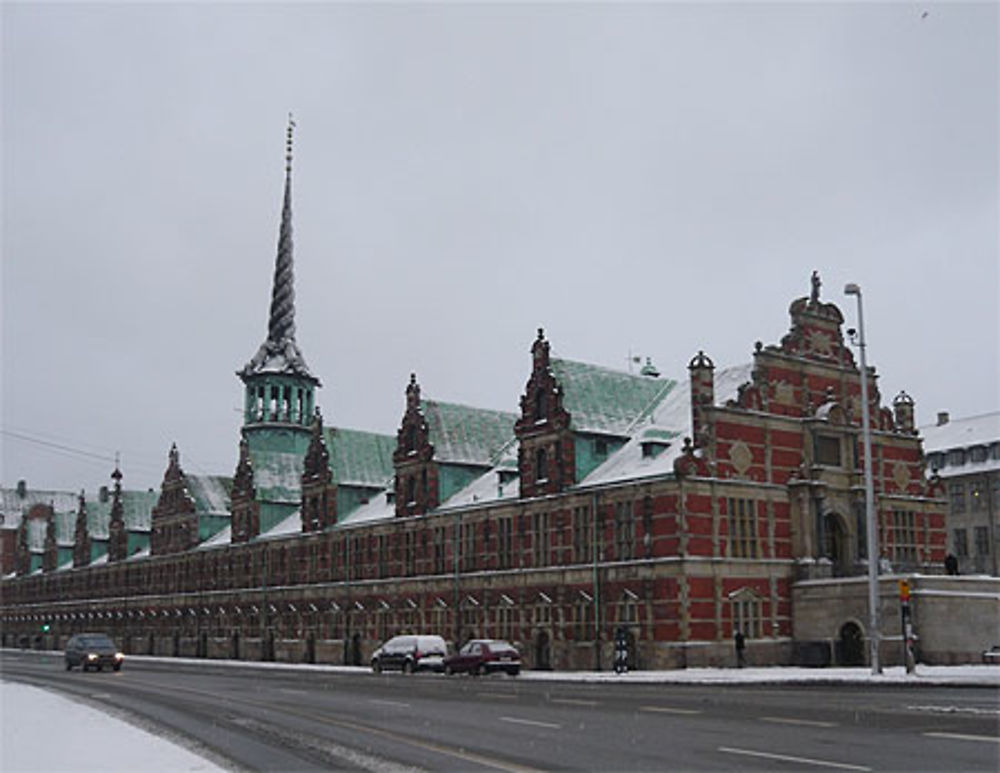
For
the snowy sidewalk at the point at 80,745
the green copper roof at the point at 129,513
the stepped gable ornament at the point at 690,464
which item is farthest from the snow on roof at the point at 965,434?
the snowy sidewalk at the point at 80,745

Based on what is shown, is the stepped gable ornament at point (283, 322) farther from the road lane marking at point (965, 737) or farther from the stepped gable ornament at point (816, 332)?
the road lane marking at point (965, 737)

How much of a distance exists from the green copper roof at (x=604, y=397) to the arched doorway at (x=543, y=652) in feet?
34.2

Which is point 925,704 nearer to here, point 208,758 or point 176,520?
point 208,758

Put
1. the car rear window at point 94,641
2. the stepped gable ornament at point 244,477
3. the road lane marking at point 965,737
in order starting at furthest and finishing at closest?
the stepped gable ornament at point 244,477, the car rear window at point 94,641, the road lane marking at point 965,737

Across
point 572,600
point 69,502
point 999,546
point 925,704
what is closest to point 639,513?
point 572,600

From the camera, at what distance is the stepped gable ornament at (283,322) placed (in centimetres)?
9719

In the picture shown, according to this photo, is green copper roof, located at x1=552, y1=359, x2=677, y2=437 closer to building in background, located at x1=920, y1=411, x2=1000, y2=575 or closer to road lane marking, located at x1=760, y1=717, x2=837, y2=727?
building in background, located at x1=920, y1=411, x2=1000, y2=575

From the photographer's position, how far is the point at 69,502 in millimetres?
163750

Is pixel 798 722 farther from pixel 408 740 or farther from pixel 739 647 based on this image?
pixel 739 647

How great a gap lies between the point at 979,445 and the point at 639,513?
49.9m

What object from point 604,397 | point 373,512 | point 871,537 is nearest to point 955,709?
point 871,537

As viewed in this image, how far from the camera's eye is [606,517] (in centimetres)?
5412

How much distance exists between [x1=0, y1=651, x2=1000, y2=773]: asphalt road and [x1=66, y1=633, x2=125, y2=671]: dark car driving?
22.9 meters

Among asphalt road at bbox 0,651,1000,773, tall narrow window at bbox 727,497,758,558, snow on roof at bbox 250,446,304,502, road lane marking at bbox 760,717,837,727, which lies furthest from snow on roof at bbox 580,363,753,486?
snow on roof at bbox 250,446,304,502
